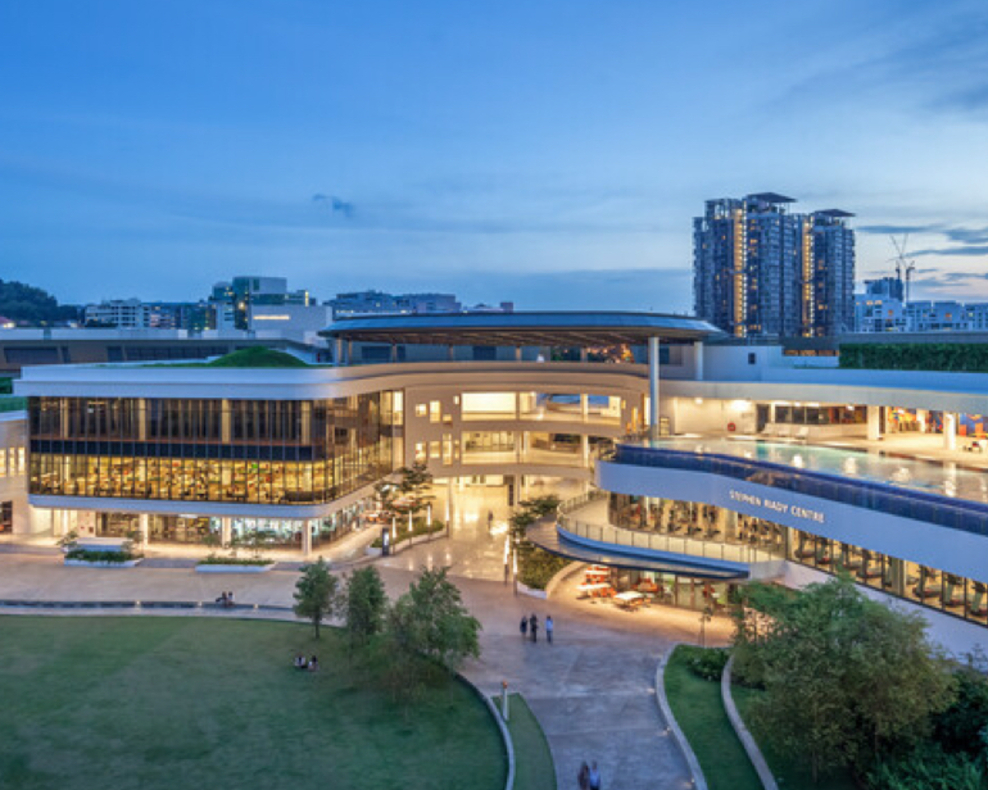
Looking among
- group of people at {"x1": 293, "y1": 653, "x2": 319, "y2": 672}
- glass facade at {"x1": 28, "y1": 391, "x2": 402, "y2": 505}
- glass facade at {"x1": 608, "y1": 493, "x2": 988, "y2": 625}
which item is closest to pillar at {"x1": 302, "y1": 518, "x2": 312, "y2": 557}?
glass facade at {"x1": 28, "y1": 391, "x2": 402, "y2": 505}

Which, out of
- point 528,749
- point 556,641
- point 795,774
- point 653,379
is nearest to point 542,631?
point 556,641

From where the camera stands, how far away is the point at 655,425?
150 feet

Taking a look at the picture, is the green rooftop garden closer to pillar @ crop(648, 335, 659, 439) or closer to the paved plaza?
the paved plaza

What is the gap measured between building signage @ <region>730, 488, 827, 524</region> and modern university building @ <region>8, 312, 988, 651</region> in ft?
0.27

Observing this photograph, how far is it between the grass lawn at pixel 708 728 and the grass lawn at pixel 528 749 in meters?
4.31

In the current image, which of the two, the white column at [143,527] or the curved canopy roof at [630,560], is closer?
the curved canopy roof at [630,560]

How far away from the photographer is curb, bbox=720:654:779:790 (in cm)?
2224

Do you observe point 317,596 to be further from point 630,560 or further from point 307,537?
point 307,537

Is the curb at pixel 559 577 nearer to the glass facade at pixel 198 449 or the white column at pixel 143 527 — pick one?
the glass facade at pixel 198 449

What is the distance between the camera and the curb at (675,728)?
74.4 ft

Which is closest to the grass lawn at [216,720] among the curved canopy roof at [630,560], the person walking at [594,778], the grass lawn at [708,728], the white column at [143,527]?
the person walking at [594,778]

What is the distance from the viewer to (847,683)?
66.9 ft

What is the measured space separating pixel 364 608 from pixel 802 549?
17391mm

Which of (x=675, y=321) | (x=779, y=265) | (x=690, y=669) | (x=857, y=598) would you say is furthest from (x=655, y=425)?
(x=779, y=265)
